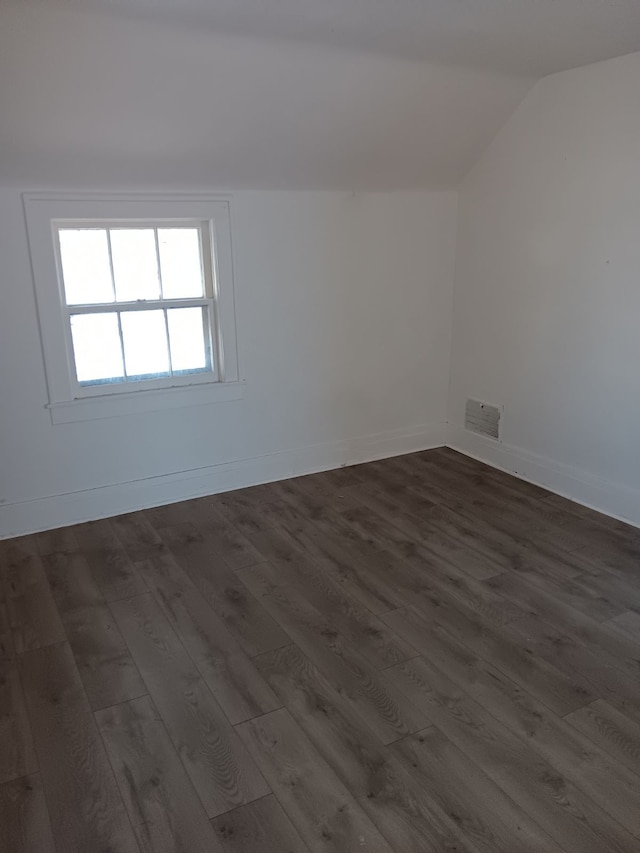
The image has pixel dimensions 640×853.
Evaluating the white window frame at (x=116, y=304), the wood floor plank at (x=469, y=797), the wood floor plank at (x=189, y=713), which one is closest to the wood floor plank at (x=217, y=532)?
the wood floor plank at (x=189, y=713)

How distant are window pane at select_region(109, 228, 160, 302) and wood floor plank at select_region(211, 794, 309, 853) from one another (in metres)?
2.56

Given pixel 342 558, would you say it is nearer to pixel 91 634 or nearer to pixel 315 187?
pixel 91 634

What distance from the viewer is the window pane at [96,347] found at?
349 cm

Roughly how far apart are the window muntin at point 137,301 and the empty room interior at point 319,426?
2 cm

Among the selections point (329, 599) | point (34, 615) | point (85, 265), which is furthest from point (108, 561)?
point (85, 265)

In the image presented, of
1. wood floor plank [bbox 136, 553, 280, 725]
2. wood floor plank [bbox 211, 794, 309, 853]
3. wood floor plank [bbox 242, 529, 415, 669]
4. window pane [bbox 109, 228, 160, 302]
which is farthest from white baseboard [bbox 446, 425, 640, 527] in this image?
wood floor plank [bbox 211, 794, 309, 853]

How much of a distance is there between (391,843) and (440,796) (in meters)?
0.21

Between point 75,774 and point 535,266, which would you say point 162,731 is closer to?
point 75,774

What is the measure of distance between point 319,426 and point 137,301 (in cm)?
137

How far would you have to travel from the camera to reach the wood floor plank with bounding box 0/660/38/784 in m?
2.02

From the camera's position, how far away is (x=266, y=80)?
2.95m

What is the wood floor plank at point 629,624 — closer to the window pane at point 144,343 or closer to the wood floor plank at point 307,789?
the wood floor plank at point 307,789

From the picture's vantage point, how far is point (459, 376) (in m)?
4.59

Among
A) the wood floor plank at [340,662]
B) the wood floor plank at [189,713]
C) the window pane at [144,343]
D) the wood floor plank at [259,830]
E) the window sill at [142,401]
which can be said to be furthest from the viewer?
the window pane at [144,343]
